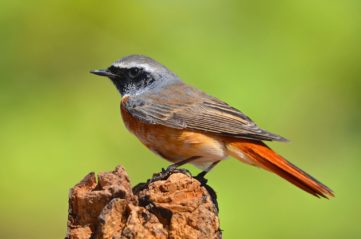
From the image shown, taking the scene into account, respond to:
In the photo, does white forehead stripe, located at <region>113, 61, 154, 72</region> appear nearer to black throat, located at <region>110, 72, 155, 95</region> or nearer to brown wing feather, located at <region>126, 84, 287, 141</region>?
black throat, located at <region>110, 72, 155, 95</region>

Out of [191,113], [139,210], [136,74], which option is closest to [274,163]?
[191,113]

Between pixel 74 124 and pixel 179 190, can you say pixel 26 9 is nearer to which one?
pixel 74 124

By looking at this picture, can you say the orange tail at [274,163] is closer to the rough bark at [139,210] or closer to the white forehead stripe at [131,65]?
the white forehead stripe at [131,65]

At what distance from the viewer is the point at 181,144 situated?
6.59m

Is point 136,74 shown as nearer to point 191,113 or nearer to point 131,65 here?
point 131,65

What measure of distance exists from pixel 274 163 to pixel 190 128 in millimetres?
711

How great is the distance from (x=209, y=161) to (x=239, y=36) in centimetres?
475

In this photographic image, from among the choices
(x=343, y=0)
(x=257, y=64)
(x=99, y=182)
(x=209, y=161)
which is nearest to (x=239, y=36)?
(x=257, y=64)

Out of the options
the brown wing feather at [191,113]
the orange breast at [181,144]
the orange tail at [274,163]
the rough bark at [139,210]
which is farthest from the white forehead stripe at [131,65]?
the rough bark at [139,210]

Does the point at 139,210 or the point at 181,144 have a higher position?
the point at 181,144

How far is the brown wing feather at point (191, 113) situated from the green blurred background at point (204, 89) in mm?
1568

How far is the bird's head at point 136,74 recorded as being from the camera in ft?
23.6

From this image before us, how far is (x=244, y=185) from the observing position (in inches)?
350

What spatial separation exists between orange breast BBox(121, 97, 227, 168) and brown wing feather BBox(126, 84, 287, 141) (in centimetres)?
5
